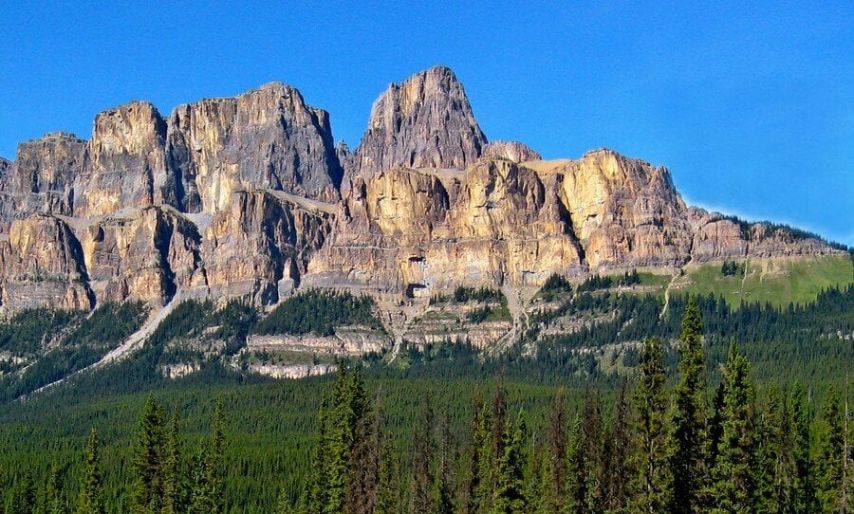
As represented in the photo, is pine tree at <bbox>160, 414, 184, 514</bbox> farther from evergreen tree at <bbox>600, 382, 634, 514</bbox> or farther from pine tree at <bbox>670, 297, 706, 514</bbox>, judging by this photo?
pine tree at <bbox>670, 297, 706, 514</bbox>

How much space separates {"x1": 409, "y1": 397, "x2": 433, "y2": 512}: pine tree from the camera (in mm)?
124625

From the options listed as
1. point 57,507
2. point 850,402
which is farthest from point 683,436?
point 57,507

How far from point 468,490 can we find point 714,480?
42375mm

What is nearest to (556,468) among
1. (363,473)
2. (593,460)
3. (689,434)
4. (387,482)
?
(593,460)

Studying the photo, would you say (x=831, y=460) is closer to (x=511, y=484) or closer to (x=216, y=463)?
(x=511, y=484)

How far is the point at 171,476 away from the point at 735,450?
58.0 m

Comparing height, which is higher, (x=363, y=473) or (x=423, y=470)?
(x=363, y=473)

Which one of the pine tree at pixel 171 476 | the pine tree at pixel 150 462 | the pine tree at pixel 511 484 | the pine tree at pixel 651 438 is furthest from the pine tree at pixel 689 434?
the pine tree at pixel 150 462

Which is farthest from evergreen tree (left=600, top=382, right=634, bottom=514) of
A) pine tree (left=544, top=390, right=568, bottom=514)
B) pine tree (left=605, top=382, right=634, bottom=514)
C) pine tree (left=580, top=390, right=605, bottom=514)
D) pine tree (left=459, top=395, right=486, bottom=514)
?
pine tree (left=459, top=395, right=486, bottom=514)

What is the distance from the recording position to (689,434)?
87062 mm

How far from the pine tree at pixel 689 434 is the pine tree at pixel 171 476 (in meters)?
51.9

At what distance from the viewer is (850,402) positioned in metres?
131

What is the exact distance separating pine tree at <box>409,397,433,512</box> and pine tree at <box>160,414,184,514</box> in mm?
21699

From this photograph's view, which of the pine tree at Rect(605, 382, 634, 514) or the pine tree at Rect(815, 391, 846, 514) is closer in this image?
the pine tree at Rect(605, 382, 634, 514)
